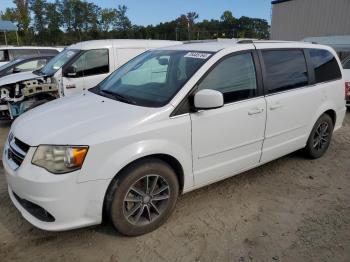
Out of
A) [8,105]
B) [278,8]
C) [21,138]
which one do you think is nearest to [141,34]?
[278,8]

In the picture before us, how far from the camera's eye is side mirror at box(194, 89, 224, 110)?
3152 millimetres

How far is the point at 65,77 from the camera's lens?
707cm

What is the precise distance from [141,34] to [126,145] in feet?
204

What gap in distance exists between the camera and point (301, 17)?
78.2 feet

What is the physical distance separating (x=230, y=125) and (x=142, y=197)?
1184mm

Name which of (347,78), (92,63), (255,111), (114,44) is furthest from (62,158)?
(347,78)

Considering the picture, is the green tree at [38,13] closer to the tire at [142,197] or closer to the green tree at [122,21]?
the green tree at [122,21]

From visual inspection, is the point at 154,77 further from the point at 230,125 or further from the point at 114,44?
the point at 114,44

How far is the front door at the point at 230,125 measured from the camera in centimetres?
339

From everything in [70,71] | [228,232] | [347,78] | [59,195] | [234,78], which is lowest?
[228,232]

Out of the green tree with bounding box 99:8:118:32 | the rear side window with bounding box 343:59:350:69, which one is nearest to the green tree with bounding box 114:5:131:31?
the green tree with bounding box 99:8:118:32

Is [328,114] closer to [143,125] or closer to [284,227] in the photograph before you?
[284,227]

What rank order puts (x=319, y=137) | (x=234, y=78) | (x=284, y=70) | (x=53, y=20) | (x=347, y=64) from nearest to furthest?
(x=234, y=78), (x=284, y=70), (x=319, y=137), (x=347, y=64), (x=53, y=20)

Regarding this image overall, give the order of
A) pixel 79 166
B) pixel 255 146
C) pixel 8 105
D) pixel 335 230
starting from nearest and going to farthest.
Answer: pixel 79 166 → pixel 335 230 → pixel 255 146 → pixel 8 105
